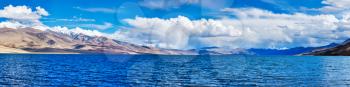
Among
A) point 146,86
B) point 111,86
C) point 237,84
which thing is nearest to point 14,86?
point 111,86

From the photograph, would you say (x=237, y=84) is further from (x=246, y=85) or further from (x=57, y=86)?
(x=57, y=86)

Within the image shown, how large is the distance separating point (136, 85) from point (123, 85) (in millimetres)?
2075

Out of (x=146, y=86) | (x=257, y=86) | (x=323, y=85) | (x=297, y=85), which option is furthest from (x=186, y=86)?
(x=323, y=85)

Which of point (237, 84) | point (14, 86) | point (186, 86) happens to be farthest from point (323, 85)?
point (14, 86)

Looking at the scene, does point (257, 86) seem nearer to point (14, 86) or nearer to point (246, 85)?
point (246, 85)

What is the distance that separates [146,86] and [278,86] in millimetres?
20550

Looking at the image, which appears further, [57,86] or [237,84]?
[237,84]

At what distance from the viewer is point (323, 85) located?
73.1m

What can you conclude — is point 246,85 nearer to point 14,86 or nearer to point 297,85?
point 297,85

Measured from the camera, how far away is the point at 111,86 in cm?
7069

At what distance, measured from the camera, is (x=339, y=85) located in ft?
239

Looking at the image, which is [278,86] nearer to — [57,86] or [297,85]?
[297,85]

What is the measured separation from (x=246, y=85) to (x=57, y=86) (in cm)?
2972

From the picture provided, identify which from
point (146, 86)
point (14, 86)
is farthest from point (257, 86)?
point (14, 86)
